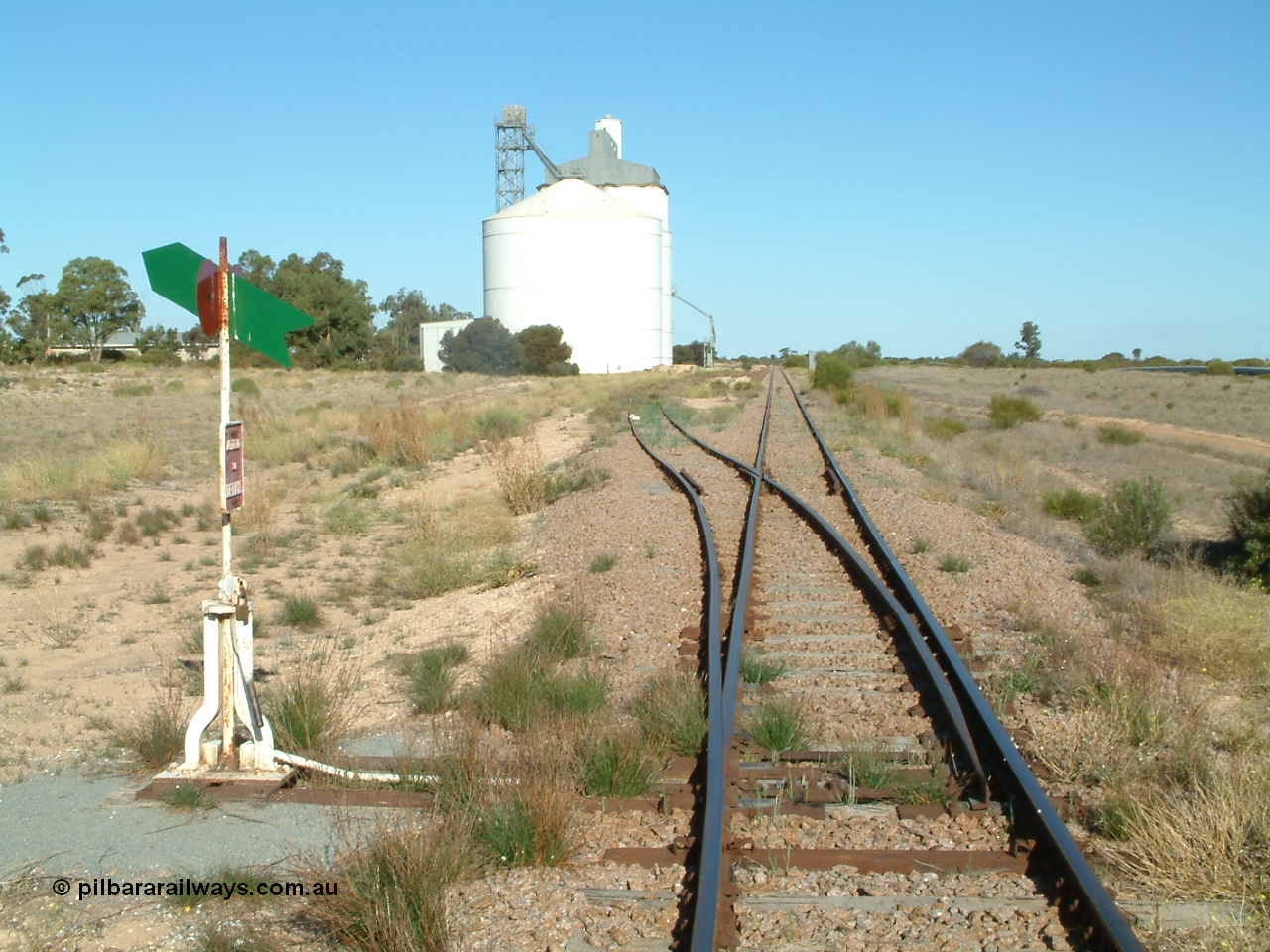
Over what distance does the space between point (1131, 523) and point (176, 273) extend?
12546 mm

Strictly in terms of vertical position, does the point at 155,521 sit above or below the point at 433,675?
above

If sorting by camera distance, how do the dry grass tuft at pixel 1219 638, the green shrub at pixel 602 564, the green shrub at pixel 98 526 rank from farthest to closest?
the green shrub at pixel 98 526, the green shrub at pixel 602 564, the dry grass tuft at pixel 1219 638

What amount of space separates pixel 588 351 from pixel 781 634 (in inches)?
2985

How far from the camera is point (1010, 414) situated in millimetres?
39531

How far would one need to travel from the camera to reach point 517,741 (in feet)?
19.9

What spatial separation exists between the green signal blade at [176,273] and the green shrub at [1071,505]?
14.8 m

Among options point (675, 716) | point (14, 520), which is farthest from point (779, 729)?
point (14, 520)

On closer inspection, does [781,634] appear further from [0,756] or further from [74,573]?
[74,573]

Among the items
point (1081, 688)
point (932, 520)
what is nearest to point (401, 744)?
point (1081, 688)

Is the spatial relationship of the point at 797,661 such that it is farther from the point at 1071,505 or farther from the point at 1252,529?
the point at 1071,505

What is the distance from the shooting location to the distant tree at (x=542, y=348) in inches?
3078

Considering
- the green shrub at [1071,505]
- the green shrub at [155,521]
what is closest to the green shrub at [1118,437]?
the green shrub at [1071,505]

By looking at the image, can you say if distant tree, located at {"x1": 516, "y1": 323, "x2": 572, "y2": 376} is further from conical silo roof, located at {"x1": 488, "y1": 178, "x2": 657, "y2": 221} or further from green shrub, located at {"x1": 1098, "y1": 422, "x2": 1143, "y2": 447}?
green shrub, located at {"x1": 1098, "y1": 422, "x2": 1143, "y2": 447}

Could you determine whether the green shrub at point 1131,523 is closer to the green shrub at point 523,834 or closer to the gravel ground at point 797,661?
the gravel ground at point 797,661
